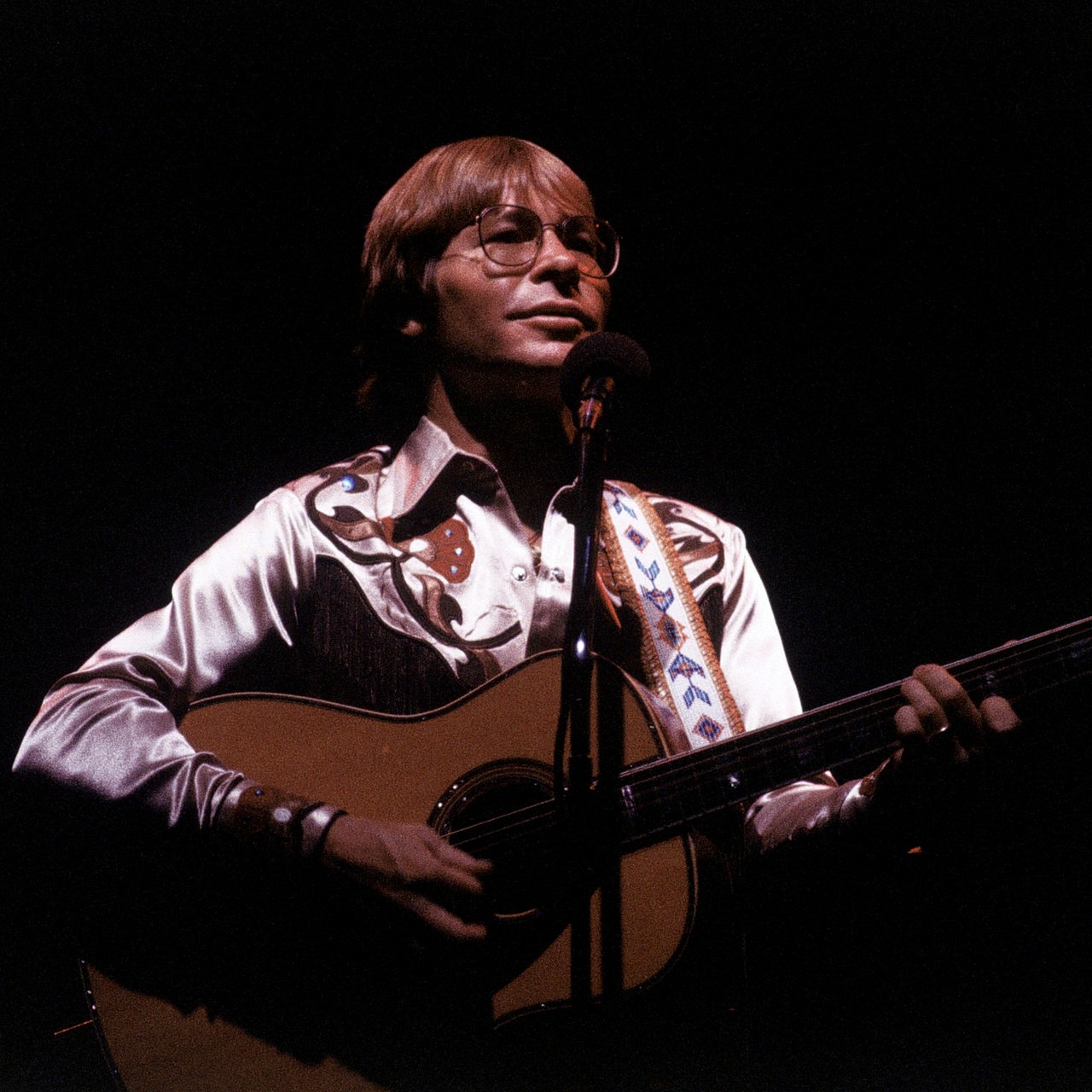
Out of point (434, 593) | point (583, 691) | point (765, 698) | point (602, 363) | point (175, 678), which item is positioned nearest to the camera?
point (583, 691)

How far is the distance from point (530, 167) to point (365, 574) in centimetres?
115

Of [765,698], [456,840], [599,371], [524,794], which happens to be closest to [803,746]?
[765,698]

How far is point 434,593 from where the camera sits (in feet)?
6.69

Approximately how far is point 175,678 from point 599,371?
1087mm

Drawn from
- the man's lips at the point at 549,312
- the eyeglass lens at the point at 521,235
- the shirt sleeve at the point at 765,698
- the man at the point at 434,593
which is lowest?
the shirt sleeve at the point at 765,698

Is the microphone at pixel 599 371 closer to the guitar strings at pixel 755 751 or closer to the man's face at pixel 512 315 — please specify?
the man's face at pixel 512 315

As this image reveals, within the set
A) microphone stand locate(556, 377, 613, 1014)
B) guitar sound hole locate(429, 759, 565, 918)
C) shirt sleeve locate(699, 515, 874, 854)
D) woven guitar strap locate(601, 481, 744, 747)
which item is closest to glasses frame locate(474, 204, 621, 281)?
woven guitar strap locate(601, 481, 744, 747)

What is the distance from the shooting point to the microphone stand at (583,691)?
145cm

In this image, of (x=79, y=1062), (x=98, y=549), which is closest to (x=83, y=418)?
(x=98, y=549)

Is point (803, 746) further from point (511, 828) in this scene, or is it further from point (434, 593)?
point (434, 593)

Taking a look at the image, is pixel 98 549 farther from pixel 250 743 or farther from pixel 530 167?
pixel 530 167

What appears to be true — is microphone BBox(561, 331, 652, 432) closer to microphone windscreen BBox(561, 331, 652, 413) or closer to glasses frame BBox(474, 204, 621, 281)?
microphone windscreen BBox(561, 331, 652, 413)

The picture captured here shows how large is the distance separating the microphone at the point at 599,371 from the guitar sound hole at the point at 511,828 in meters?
0.65

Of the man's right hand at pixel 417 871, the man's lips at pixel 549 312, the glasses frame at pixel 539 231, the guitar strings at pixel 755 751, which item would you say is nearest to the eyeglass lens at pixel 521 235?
the glasses frame at pixel 539 231
